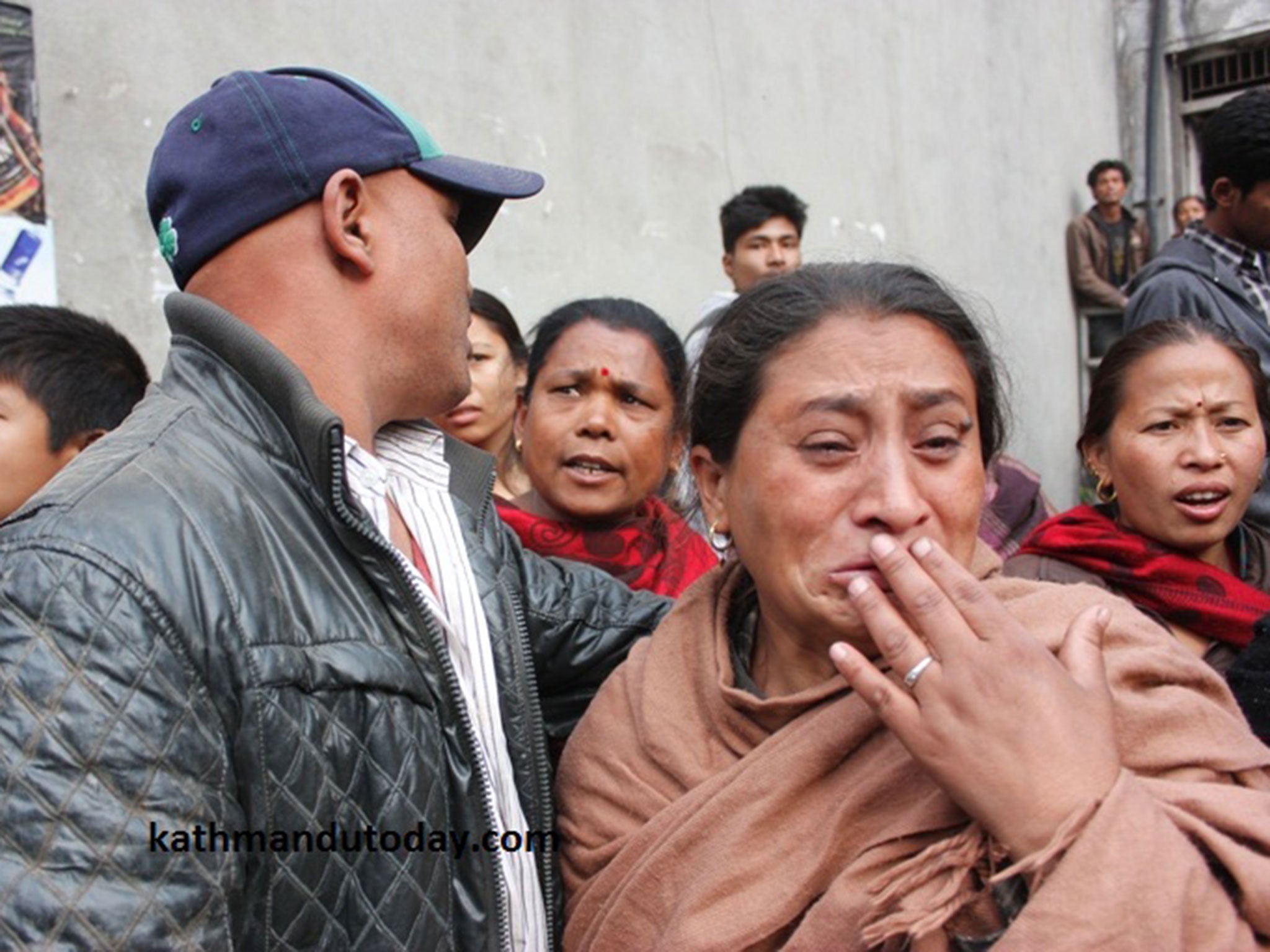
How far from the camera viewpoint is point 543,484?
2.79 metres

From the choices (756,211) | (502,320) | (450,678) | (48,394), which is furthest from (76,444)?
(756,211)

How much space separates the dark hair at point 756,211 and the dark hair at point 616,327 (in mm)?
2257

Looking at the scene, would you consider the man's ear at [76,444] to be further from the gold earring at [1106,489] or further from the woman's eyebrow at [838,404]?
the gold earring at [1106,489]

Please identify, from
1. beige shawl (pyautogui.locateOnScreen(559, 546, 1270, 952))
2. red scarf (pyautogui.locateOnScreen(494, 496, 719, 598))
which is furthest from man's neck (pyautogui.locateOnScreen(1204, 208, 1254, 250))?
beige shawl (pyautogui.locateOnScreen(559, 546, 1270, 952))

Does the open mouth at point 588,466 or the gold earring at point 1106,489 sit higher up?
the open mouth at point 588,466

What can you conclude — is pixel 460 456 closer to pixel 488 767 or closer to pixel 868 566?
pixel 488 767

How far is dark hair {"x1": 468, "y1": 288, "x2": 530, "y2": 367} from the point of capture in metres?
3.54

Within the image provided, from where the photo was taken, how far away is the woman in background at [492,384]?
3340 mm

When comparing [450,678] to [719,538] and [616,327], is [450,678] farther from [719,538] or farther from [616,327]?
[616,327]

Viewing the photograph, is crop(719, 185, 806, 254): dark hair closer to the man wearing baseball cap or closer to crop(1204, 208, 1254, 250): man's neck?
crop(1204, 208, 1254, 250): man's neck

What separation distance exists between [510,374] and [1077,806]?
8.51 feet

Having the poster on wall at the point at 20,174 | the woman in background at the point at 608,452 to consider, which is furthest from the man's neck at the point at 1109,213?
the poster on wall at the point at 20,174

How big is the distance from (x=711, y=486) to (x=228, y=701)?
82 cm

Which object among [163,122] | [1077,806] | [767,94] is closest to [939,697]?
[1077,806]
